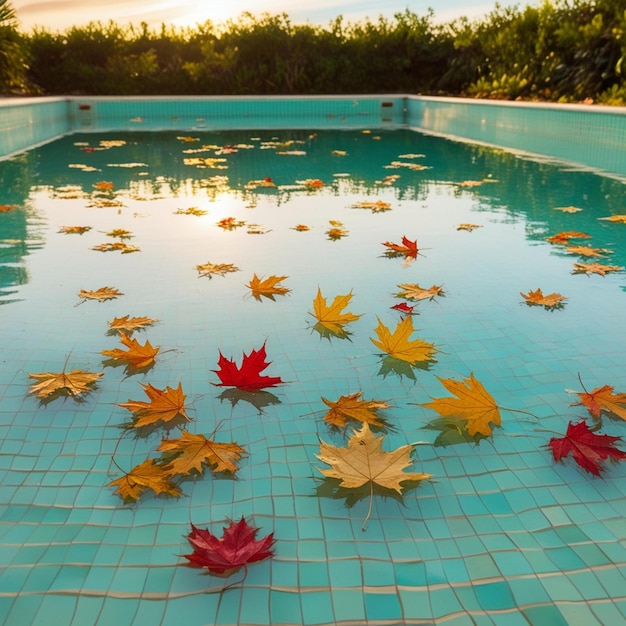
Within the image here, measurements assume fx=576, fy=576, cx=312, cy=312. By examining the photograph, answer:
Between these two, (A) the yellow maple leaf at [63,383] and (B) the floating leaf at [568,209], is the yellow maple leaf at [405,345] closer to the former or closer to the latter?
(A) the yellow maple leaf at [63,383]

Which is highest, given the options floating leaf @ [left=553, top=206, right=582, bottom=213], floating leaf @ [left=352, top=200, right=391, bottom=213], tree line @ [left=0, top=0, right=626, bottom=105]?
tree line @ [left=0, top=0, right=626, bottom=105]

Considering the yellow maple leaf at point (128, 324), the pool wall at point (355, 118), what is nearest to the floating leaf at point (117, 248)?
the yellow maple leaf at point (128, 324)

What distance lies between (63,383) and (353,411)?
948mm

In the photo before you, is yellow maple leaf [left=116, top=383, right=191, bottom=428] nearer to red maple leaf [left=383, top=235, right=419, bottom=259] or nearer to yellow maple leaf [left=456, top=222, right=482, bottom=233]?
red maple leaf [left=383, top=235, right=419, bottom=259]

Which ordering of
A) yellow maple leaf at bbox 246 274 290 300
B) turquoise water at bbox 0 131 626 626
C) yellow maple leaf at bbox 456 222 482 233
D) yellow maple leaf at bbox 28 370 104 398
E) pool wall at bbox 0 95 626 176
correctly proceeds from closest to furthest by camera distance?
turquoise water at bbox 0 131 626 626 < yellow maple leaf at bbox 28 370 104 398 < yellow maple leaf at bbox 246 274 290 300 < yellow maple leaf at bbox 456 222 482 233 < pool wall at bbox 0 95 626 176

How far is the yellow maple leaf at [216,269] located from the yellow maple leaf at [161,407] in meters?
1.40

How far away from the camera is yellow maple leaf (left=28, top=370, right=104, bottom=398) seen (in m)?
1.85

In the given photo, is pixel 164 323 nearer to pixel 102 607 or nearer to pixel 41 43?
pixel 102 607

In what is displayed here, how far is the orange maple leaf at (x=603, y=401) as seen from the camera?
1.73 metres

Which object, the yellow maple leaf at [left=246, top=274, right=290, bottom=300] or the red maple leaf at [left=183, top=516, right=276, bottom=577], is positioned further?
the yellow maple leaf at [left=246, top=274, right=290, bottom=300]

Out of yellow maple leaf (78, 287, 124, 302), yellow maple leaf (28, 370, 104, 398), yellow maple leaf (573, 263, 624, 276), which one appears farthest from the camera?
yellow maple leaf (573, 263, 624, 276)

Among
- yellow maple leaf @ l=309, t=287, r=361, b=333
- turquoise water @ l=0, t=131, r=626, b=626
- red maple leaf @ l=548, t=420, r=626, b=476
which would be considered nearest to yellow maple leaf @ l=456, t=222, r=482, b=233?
turquoise water @ l=0, t=131, r=626, b=626

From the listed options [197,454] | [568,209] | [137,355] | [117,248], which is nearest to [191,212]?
[117,248]

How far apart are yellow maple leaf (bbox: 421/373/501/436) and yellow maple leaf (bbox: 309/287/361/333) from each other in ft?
2.52
